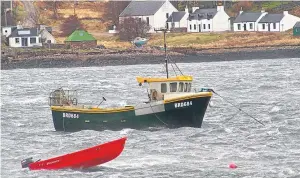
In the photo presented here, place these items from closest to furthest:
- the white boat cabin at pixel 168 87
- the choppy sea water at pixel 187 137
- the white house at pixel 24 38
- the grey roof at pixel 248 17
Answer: the choppy sea water at pixel 187 137, the white boat cabin at pixel 168 87, the white house at pixel 24 38, the grey roof at pixel 248 17

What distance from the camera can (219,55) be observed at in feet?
455

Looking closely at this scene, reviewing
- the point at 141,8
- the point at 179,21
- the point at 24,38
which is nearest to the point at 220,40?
the point at 179,21

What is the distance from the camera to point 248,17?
15962 cm

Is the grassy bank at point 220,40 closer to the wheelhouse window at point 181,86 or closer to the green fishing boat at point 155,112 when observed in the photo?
the wheelhouse window at point 181,86

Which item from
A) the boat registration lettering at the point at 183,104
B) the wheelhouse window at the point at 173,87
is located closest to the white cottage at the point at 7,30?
the wheelhouse window at the point at 173,87

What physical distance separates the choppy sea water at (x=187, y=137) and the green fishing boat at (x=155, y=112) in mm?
541

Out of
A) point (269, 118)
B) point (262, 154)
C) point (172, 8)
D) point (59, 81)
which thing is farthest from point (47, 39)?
point (262, 154)

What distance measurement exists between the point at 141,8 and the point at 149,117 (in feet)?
391

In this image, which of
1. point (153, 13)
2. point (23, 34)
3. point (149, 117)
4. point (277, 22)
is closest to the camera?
point (149, 117)

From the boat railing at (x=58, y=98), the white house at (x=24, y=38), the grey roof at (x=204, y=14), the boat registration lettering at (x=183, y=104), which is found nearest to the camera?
the boat registration lettering at (x=183, y=104)

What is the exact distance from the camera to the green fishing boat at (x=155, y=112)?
56031 mm

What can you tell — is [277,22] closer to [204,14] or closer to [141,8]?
[204,14]

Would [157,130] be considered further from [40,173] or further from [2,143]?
[40,173]

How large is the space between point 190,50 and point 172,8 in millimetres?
32624
